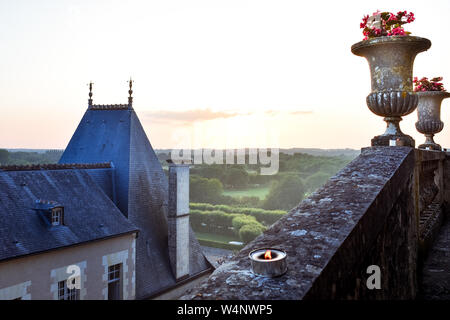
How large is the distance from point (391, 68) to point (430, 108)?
360cm

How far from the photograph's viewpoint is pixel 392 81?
3537 mm

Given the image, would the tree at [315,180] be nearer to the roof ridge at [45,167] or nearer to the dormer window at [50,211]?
the roof ridge at [45,167]

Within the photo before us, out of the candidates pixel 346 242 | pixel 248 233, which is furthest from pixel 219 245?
pixel 346 242

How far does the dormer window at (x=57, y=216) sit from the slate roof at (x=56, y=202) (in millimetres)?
127

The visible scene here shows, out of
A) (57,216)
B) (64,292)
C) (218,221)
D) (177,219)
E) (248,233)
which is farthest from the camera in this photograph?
(218,221)

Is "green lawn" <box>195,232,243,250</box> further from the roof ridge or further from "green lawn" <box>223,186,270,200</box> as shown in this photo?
the roof ridge

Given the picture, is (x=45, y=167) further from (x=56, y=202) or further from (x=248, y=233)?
(x=248, y=233)

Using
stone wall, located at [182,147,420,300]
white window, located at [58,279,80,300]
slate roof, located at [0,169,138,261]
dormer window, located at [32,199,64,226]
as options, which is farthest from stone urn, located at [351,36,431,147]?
Answer: white window, located at [58,279,80,300]

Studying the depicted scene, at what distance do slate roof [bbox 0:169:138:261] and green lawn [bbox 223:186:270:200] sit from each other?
42854 millimetres

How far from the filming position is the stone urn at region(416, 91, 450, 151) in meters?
6.31

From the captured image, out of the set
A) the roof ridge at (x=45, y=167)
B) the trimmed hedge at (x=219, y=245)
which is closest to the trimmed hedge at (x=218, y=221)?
the trimmed hedge at (x=219, y=245)

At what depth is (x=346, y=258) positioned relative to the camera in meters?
1.68
